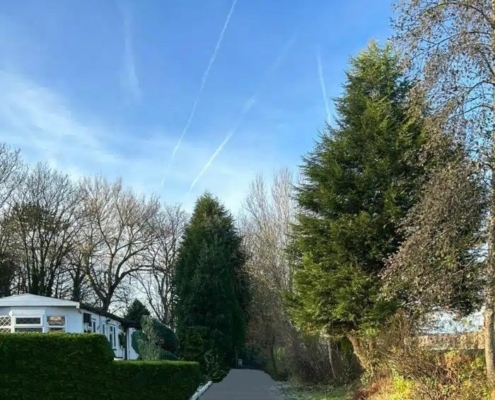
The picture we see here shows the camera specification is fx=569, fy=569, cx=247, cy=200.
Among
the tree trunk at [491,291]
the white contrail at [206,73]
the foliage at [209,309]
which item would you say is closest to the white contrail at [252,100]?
the white contrail at [206,73]

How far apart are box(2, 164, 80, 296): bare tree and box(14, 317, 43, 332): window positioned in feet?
29.9

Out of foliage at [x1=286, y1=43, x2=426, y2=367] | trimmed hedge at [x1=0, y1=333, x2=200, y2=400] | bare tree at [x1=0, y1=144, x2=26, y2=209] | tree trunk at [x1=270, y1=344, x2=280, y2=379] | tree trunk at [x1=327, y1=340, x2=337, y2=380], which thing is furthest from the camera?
bare tree at [x1=0, y1=144, x2=26, y2=209]

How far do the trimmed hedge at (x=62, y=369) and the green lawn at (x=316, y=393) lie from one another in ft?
17.3

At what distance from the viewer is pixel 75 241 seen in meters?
33.4

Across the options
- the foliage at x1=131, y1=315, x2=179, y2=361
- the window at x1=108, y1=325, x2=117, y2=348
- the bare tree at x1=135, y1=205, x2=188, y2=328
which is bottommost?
the foliage at x1=131, y1=315, x2=179, y2=361

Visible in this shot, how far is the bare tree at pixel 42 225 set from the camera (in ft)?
101

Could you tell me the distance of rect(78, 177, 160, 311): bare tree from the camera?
113ft

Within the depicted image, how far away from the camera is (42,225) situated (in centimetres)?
3172

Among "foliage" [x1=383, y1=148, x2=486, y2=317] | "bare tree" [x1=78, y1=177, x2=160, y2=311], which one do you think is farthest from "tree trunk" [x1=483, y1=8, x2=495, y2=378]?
"bare tree" [x1=78, y1=177, x2=160, y2=311]

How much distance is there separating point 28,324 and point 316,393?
1161 centimetres

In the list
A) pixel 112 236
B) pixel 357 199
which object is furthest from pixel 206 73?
pixel 112 236

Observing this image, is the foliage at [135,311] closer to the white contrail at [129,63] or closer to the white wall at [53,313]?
the white wall at [53,313]

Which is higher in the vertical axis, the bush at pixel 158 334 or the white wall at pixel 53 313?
the white wall at pixel 53 313

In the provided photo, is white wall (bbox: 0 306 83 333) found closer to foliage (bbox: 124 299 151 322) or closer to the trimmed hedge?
the trimmed hedge
